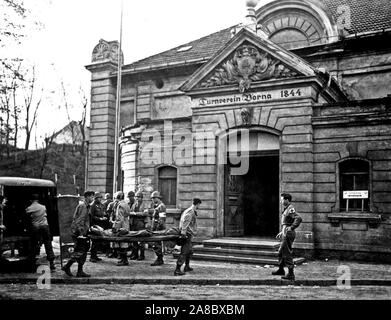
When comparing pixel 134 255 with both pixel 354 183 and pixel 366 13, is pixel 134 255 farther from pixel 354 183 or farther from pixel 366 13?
pixel 366 13

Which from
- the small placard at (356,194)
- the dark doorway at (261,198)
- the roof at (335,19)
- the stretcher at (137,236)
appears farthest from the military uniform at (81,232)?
the roof at (335,19)

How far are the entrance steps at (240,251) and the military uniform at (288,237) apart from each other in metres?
2.32

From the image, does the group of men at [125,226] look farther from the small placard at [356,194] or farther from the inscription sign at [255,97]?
the inscription sign at [255,97]

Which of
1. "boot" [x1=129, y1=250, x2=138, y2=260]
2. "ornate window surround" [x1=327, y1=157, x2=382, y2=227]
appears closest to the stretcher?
"boot" [x1=129, y1=250, x2=138, y2=260]

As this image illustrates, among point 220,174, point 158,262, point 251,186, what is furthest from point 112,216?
point 251,186

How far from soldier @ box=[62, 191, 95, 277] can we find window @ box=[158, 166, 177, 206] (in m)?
6.82

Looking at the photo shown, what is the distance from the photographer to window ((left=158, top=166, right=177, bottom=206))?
1898cm

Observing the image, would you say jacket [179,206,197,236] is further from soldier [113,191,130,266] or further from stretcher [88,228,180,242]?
soldier [113,191,130,266]

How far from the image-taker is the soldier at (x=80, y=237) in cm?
1166

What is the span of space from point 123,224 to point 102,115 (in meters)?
12.8

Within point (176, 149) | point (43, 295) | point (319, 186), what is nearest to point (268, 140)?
point (319, 186)

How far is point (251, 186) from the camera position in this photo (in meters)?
19.3
